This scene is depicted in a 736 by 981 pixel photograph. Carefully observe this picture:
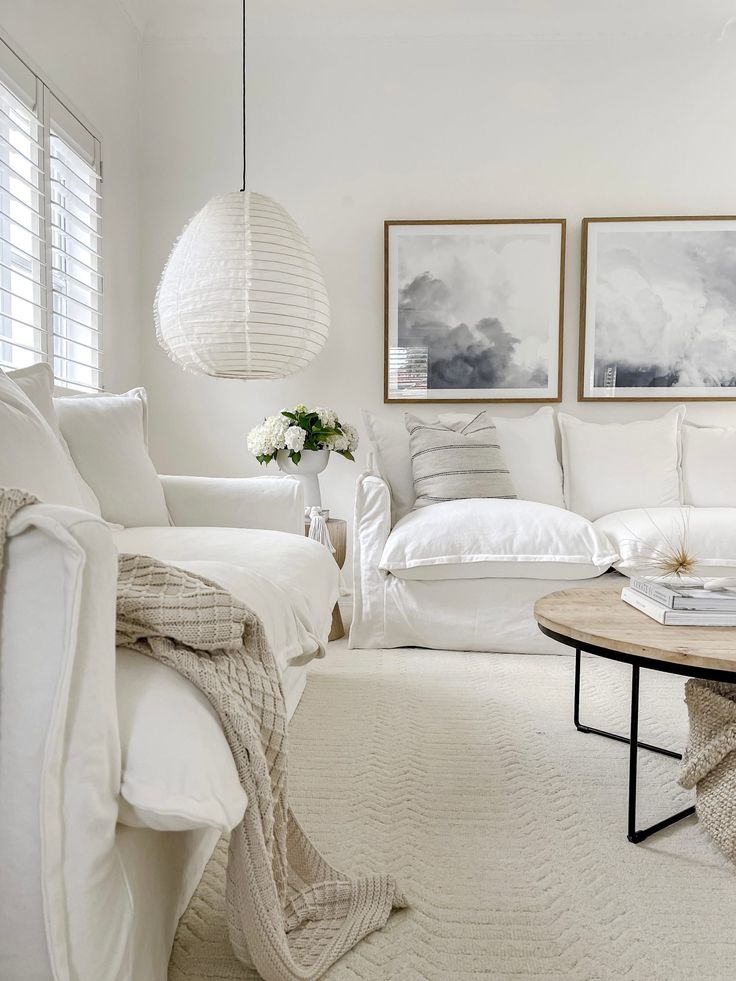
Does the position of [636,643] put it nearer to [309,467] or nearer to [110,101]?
[309,467]

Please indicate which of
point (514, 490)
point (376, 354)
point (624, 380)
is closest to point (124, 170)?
point (376, 354)

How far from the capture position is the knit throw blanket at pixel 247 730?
987mm

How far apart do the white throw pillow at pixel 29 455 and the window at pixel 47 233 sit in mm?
1207

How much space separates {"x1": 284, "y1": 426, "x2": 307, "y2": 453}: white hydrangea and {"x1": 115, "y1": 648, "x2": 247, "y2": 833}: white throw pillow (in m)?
2.24

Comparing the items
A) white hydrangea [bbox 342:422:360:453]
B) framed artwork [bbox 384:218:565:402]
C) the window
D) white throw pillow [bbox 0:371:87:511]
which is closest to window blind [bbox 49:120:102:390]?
the window

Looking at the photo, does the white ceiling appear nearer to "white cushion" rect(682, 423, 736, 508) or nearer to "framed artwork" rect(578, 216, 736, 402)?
"framed artwork" rect(578, 216, 736, 402)

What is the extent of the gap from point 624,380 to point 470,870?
2.86m

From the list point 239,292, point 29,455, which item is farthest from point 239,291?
point 29,455

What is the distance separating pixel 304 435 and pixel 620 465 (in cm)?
140

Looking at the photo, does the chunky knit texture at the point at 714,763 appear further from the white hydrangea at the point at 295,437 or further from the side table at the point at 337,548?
the white hydrangea at the point at 295,437

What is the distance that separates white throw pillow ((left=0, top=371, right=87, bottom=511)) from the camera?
121cm

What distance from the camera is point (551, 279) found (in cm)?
376

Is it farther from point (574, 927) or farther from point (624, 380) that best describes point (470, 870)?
point (624, 380)

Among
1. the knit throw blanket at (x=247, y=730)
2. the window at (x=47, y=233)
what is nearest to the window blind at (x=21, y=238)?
the window at (x=47, y=233)
